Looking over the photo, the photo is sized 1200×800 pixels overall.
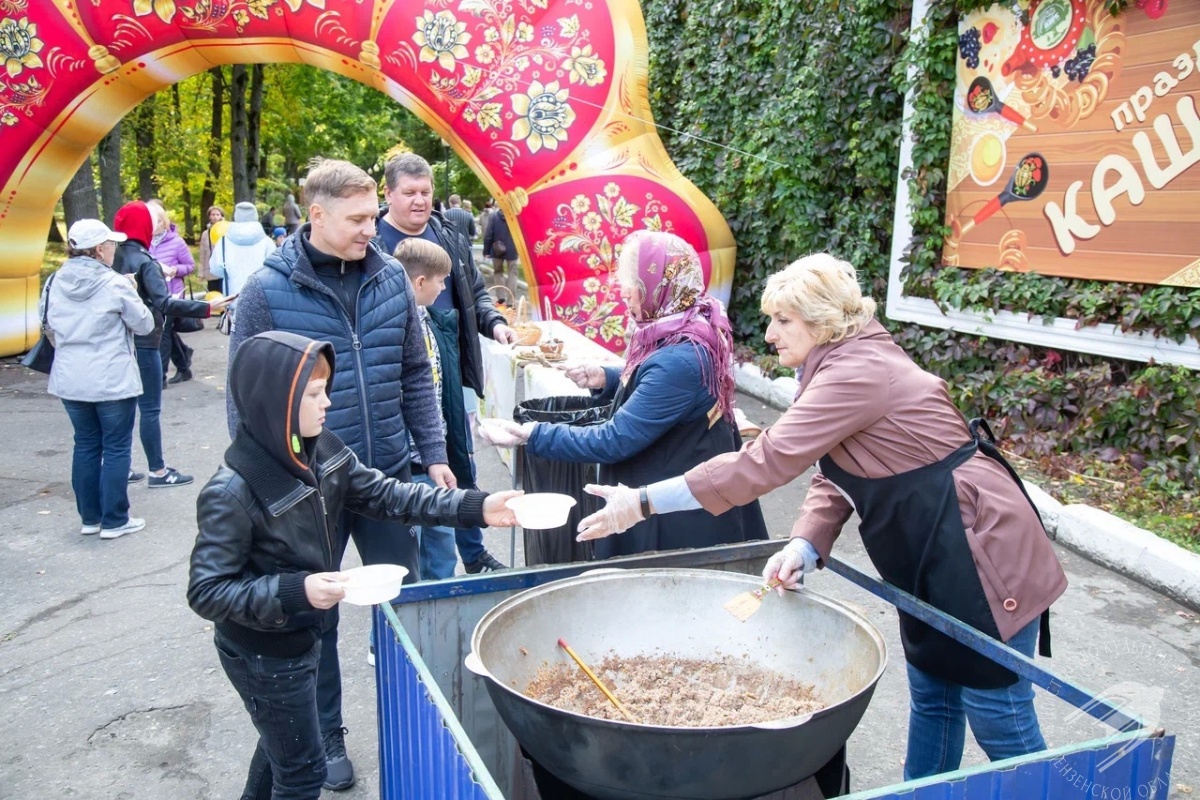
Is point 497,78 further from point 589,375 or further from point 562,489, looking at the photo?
point 562,489

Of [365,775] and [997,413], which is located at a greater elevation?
[997,413]

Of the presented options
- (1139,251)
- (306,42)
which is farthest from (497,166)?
(1139,251)

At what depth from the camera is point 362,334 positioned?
316cm

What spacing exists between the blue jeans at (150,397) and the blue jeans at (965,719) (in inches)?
205

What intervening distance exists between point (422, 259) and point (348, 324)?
2.96 ft

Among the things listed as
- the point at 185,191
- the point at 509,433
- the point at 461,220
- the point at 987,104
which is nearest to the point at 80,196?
the point at 461,220

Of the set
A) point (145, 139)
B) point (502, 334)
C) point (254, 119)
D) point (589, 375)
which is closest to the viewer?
point (589, 375)

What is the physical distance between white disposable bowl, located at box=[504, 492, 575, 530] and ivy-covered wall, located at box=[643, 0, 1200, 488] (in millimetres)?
4499

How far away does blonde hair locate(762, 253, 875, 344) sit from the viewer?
7.86ft

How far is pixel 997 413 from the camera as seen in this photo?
6.90 m

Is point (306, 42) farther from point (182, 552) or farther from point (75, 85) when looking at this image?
point (182, 552)

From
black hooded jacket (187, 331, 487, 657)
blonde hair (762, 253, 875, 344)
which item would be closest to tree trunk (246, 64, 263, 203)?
black hooded jacket (187, 331, 487, 657)

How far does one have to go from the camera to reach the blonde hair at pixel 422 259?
397 centimetres

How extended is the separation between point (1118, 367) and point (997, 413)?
0.90 meters
